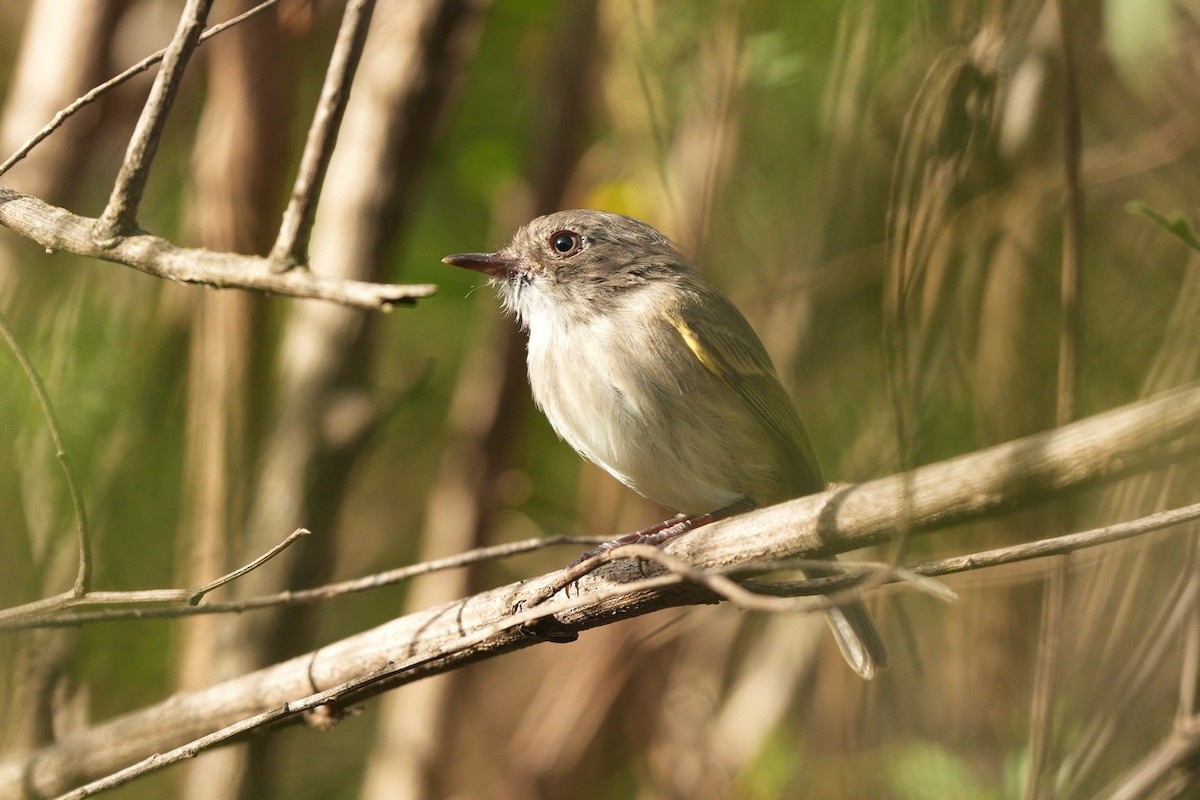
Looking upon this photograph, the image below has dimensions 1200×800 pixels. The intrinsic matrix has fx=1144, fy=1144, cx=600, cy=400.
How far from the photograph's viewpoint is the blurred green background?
3.38m

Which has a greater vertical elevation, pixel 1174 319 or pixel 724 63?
pixel 724 63

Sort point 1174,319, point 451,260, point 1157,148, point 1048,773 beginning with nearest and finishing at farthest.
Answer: point 1048,773
point 1174,319
point 451,260
point 1157,148

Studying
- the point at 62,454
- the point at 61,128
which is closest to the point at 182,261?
the point at 62,454

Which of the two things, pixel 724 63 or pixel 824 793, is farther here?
pixel 824 793

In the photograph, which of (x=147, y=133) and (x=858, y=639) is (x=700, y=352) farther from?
(x=147, y=133)

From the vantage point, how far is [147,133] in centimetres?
176

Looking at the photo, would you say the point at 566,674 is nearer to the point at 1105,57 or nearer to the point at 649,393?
the point at 649,393

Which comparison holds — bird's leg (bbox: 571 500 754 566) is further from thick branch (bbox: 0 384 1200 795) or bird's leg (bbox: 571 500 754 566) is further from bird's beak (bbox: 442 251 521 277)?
bird's beak (bbox: 442 251 521 277)

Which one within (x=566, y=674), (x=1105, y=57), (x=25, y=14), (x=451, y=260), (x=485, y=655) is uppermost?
(x=25, y=14)

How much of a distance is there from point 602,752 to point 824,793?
0.84 m

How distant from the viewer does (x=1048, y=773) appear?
8.66ft

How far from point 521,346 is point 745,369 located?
130 cm

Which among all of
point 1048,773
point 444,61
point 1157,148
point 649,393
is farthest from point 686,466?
point 1157,148

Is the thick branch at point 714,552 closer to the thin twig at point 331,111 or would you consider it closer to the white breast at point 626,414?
the white breast at point 626,414
